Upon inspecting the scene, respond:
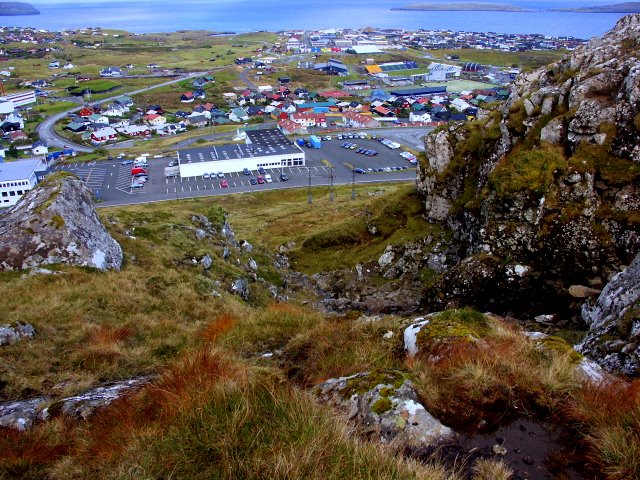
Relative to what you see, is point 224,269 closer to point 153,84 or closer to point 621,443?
point 621,443

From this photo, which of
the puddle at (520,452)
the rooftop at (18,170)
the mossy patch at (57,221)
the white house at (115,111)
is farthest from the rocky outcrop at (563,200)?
the white house at (115,111)

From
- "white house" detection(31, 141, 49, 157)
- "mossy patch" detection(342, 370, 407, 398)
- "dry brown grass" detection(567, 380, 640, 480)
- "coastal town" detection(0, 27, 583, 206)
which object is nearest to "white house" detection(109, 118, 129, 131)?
"coastal town" detection(0, 27, 583, 206)

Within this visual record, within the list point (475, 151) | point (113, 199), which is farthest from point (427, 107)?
point (475, 151)

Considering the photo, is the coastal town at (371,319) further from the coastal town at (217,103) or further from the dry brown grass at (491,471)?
the coastal town at (217,103)

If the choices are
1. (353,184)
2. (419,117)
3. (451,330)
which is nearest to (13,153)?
(353,184)

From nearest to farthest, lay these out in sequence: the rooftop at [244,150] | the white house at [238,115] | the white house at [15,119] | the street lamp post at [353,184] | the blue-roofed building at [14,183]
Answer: the street lamp post at [353,184], the blue-roofed building at [14,183], the rooftop at [244,150], the white house at [15,119], the white house at [238,115]

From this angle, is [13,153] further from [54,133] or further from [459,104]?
[459,104]

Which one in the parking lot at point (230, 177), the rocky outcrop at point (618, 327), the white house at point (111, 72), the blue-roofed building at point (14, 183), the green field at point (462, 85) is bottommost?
the parking lot at point (230, 177)

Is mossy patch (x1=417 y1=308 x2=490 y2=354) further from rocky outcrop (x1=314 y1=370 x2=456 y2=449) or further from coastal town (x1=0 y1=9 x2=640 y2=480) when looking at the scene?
rocky outcrop (x1=314 y1=370 x2=456 y2=449)
